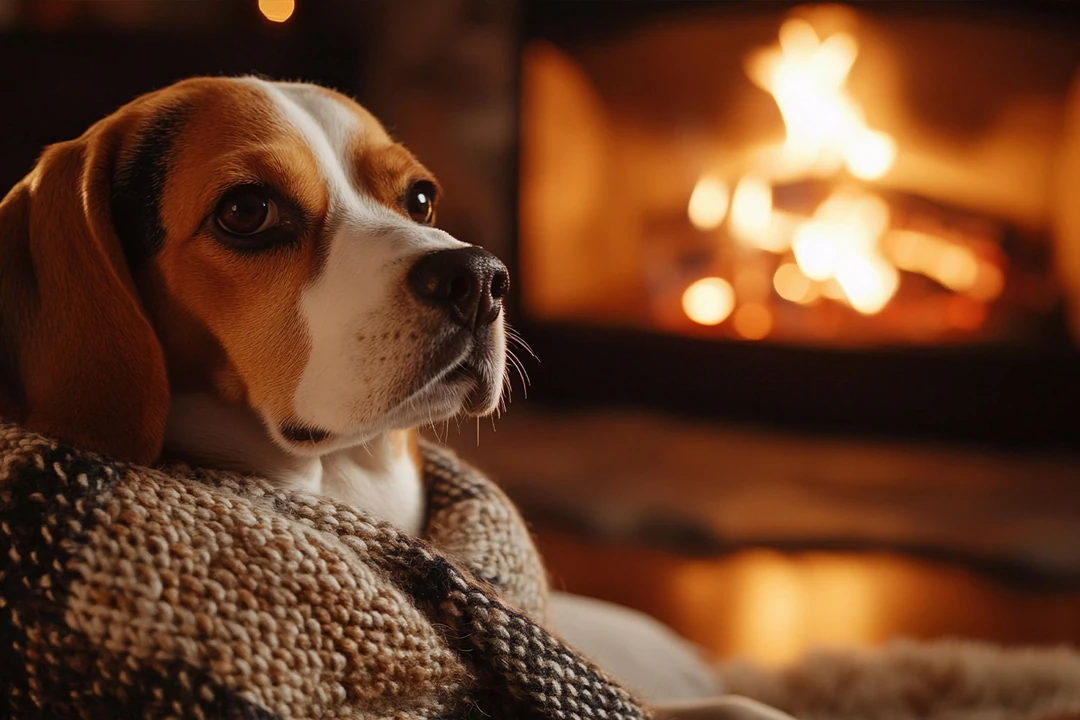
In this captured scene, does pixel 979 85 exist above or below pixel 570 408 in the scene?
above

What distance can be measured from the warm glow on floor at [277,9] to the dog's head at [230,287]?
233 cm

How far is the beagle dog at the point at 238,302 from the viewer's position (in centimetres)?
86

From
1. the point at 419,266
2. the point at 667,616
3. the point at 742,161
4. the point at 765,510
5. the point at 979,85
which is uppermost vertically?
the point at 979,85

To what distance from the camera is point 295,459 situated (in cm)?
96

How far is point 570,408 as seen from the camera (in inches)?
130

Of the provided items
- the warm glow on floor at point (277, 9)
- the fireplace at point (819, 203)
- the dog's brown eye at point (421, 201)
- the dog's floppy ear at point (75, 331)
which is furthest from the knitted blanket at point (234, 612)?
the warm glow on floor at point (277, 9)

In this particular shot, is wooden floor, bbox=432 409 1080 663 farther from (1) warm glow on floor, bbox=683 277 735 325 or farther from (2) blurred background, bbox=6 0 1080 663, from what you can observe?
(1) warm glow on floor, bbox=683 277 735 325

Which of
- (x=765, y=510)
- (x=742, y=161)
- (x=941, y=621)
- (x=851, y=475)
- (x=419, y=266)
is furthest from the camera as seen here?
(x=742, y=161)

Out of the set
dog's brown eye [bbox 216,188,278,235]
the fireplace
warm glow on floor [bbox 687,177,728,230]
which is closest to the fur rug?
dog's brown eye [bbox 216,188,278,235]

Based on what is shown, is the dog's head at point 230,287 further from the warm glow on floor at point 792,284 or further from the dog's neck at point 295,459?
the warm glow on floor at point 792,284

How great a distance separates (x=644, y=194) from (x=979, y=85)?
3.07 feet

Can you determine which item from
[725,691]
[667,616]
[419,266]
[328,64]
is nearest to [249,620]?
[419,266]

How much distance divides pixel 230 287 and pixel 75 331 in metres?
0.15

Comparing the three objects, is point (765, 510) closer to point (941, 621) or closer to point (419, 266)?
point (941, 621)
